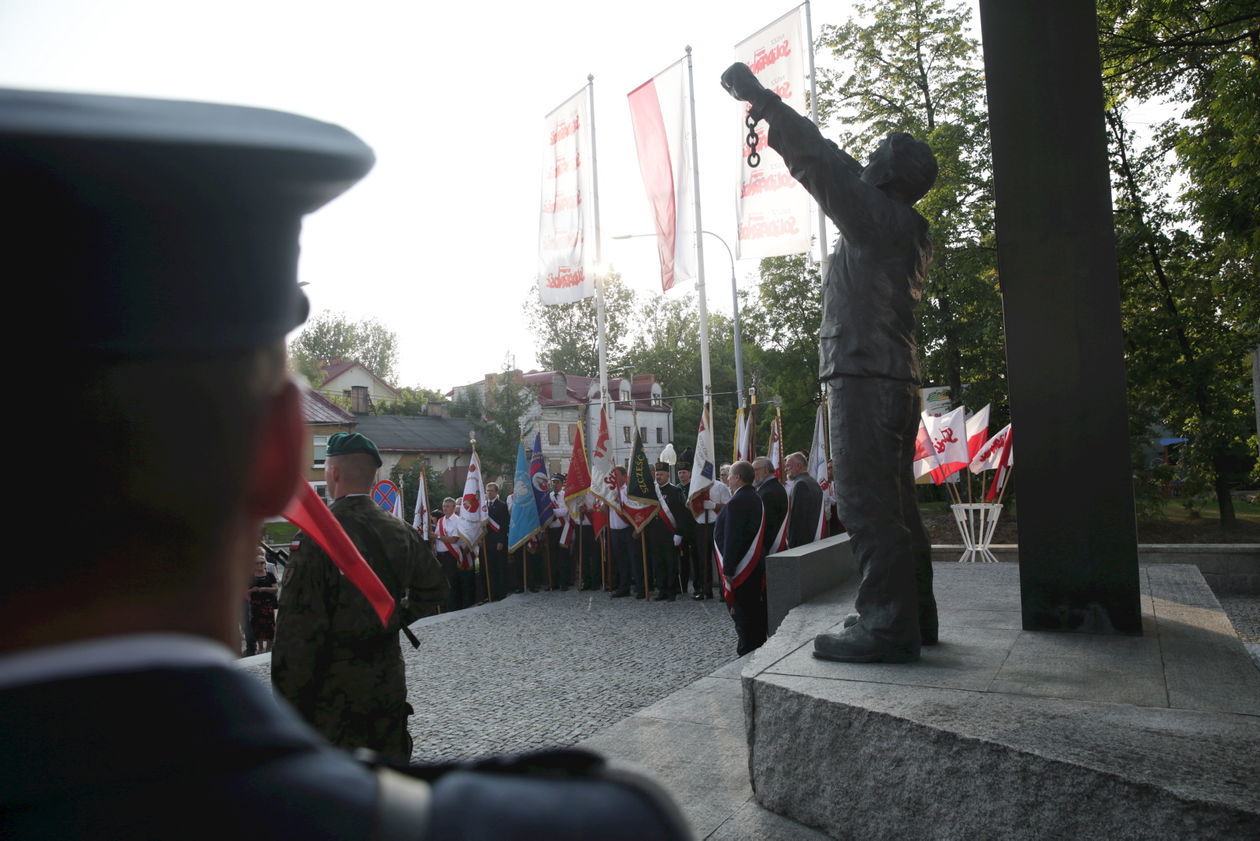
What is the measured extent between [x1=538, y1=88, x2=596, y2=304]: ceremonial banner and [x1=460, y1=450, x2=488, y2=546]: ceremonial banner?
14.1 feet

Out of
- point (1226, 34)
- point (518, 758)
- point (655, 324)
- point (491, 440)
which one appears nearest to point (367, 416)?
point (491, 440)

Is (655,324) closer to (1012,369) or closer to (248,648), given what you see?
(248,648)

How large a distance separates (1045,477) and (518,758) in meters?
5.25

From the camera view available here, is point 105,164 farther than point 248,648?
No

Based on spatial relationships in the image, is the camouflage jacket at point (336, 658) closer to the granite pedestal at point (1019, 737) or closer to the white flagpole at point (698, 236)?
the granite pedestal at point (1019, 737)

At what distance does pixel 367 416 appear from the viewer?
173ft

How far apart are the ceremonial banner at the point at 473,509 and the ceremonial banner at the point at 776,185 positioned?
21.0 feet

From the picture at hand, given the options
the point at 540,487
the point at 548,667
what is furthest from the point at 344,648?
the point at 540,487

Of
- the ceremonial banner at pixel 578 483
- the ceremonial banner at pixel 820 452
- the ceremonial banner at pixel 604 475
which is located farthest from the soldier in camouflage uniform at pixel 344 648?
the ceremonial banner at pixel 578 483

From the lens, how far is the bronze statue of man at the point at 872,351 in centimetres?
466

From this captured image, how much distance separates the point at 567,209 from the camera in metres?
19.3

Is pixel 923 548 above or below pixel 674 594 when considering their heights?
above

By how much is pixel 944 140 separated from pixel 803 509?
14.9 meters

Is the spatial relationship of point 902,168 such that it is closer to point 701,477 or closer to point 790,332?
point 701,477
